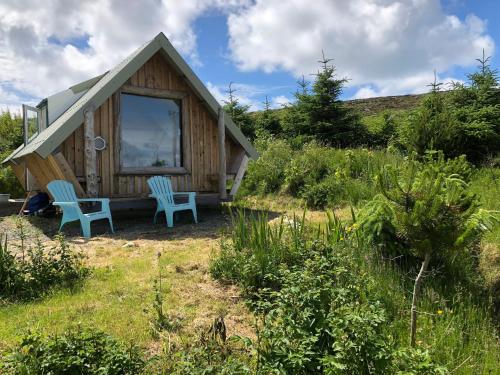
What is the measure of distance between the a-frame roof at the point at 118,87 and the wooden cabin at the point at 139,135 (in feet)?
0.05

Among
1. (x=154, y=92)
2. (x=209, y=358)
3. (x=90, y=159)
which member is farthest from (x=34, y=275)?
(x=154, y=92)

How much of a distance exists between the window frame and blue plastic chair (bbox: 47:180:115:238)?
117cm

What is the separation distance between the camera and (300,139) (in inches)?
508

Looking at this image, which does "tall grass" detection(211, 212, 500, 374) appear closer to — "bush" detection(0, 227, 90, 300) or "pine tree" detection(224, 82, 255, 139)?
"bush" detection(0, 227, 90, 300)

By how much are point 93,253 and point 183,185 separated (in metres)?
3.50

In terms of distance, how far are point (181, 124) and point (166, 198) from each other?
1.79 m

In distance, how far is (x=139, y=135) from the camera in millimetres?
8000

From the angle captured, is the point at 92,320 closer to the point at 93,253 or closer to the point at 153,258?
the point at 153,258

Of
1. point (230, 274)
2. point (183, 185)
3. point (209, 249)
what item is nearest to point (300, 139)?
point (183, 185)

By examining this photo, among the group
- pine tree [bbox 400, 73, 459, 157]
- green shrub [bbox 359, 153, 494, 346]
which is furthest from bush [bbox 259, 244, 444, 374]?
pine tree [bbox 400, 73, 459, 157]

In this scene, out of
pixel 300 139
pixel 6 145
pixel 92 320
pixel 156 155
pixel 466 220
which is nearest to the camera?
pixel 466 220

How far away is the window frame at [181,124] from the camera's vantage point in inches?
297

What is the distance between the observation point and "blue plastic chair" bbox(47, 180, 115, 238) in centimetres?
605

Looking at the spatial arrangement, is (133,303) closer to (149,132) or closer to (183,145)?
(149,132)
